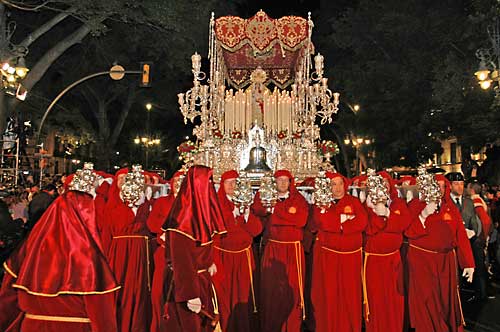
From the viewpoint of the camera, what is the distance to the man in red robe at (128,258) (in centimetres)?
697

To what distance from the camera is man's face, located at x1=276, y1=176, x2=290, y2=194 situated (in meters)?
7.98

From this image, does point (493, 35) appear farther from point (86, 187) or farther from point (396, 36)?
point (86, 187)

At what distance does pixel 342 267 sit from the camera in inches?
276

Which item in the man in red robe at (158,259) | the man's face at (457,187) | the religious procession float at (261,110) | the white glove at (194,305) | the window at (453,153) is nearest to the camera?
the white glove at (194,305)

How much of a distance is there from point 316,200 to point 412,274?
Result: 1744mm

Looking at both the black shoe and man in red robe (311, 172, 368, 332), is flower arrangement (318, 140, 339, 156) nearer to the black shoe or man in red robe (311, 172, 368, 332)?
the black shoe

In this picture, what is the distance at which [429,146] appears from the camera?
33.9 m

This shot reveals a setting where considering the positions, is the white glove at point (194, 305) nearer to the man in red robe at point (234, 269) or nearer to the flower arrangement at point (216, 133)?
the man in red robe at point (234, 269)

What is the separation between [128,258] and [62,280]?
3551mm

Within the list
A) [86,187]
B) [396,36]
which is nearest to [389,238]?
[86,187]

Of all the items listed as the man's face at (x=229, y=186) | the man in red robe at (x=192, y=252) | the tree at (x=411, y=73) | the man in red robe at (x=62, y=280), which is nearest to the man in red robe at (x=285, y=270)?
the man's face at (x=229, y=186)

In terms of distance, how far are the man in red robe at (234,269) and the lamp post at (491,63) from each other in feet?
34.2

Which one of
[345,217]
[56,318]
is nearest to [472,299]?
[345,217]

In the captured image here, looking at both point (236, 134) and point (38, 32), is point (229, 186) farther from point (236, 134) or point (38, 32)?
point (38, 32)
